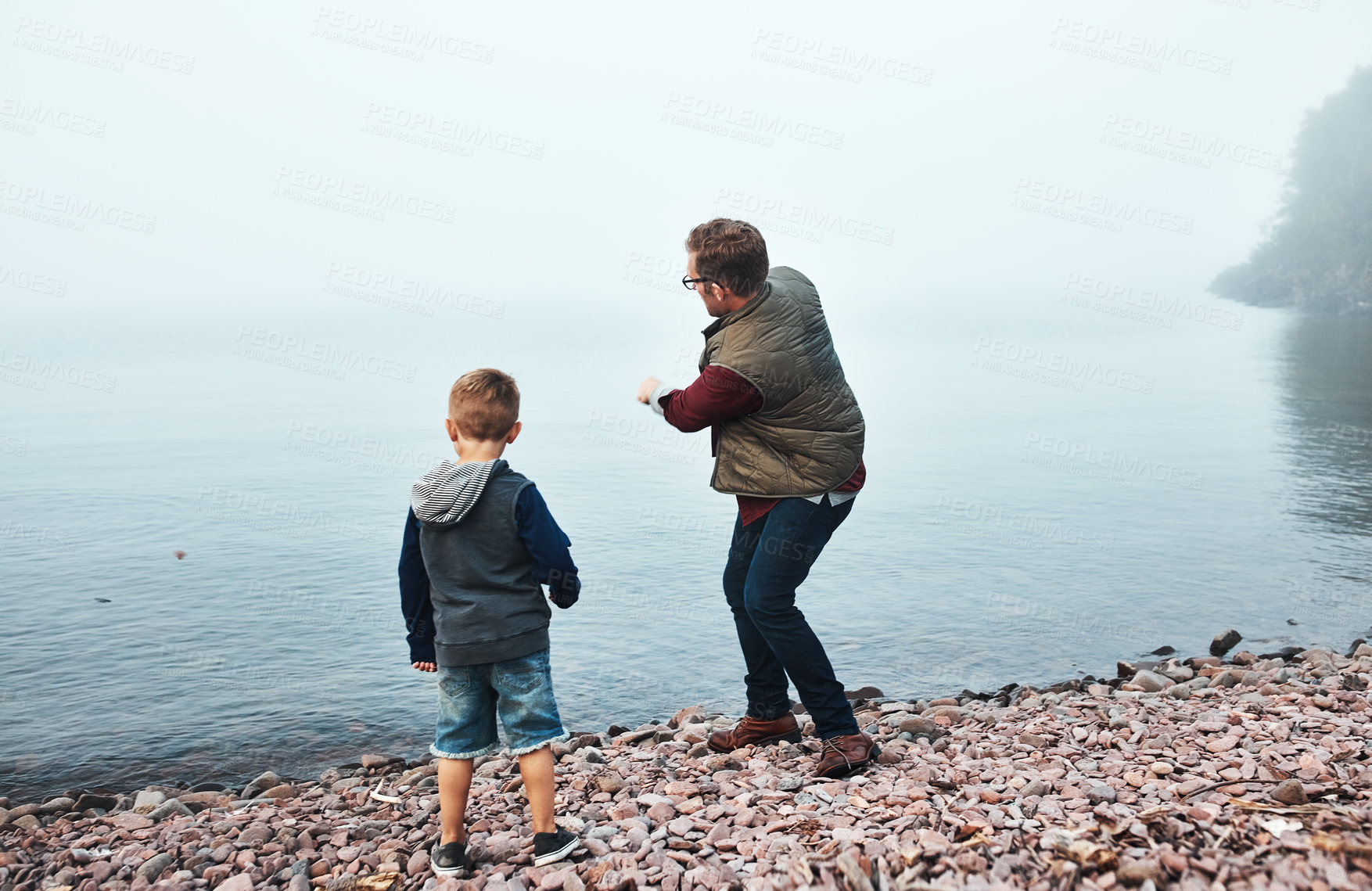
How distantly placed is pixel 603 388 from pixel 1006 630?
87.7 feet

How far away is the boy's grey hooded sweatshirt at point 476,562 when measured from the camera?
3715 mm

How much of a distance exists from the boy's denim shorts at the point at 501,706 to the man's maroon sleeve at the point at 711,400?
1161 millimetres

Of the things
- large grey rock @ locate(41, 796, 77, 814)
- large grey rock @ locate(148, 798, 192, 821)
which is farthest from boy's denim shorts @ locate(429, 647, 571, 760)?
large grey rock @ locate(41, 796, 77, 814)

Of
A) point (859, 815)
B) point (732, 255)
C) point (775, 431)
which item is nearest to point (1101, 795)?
point (859, 815)

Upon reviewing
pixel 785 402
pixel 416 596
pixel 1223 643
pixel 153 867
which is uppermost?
pixel 785 402

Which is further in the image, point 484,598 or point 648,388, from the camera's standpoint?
point 648,388

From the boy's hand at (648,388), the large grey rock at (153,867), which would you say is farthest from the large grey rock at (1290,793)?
the large grey rock at (153,867)

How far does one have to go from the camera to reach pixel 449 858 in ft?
12.6

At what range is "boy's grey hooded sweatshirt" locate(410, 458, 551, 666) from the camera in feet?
12.2

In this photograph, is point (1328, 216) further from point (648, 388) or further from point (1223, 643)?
point (648, 388)

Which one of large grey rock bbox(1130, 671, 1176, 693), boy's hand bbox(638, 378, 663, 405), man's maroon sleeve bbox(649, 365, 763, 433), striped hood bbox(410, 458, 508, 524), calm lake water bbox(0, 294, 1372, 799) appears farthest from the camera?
calm lake water bbox(0, 294, 1372, 799)

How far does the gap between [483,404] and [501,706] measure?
3.58 feet

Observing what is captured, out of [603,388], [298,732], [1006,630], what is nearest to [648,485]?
[1006,630]

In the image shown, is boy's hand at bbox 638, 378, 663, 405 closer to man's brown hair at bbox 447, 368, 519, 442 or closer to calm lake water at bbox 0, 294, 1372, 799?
man's brown hair at bbox 447, 368, 519, 442
